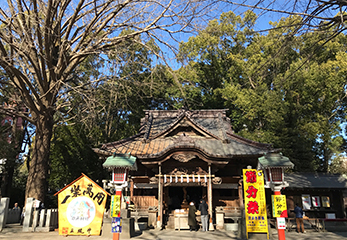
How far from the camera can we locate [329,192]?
688 inches

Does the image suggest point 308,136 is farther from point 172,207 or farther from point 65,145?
point 65,145

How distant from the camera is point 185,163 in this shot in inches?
500

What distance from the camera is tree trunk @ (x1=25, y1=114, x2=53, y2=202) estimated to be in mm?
11453

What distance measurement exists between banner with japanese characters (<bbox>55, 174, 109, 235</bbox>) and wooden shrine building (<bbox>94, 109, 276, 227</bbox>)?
8.49ft

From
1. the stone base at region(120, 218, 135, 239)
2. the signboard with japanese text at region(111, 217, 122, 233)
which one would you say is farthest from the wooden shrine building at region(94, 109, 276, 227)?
the signboard with japanese text at region(111, 217, 122, 233)

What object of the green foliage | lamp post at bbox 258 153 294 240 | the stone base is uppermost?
the green foliage

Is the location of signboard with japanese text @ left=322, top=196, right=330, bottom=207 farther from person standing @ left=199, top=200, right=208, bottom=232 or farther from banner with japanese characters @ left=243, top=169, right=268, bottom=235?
Result: banner with japanese characters @ left=243, top=169, right=268, bottom=235

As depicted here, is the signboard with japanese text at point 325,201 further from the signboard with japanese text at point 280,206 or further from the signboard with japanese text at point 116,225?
the signboard with japanese text at point 116,225

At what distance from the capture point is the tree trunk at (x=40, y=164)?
37.6ft

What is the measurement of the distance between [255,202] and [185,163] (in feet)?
14.0

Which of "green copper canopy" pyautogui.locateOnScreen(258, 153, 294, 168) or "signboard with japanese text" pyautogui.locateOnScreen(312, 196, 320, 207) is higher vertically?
"green copper canopy" pyautogui.locateOnScreen(258, 153, 294, 168)

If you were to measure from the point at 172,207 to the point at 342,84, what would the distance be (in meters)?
17.3

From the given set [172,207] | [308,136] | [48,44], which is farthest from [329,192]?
[48,44]

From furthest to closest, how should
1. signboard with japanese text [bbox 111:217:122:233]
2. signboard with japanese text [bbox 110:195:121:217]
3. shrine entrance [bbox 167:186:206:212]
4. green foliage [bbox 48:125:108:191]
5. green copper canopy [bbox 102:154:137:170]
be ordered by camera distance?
1. green foliage [bbox 48:125:108:191]
2. shrine entrance [bbox 167:186:206:212]
3. green copper canopy [bbox 102:154:137:170]
4. signboard with japanese text [bbox 110:195:121:217]
5. signboard with japanese text [bbox 111:217:122:233]
